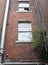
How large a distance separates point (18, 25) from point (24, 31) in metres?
0.72

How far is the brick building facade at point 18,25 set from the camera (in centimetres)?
1738

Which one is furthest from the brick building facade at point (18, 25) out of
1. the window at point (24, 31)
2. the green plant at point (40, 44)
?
the green plant at point (40, 44)

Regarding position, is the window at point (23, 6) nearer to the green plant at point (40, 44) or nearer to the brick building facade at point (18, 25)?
the brick building facade at point (18, 25)

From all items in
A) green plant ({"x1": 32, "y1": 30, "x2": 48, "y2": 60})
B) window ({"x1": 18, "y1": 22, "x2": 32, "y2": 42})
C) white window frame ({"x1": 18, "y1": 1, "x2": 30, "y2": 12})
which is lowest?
green plant ({"x1": 32, "y1": 30, "x2": 48, "y2": 60})

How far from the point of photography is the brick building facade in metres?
17.4

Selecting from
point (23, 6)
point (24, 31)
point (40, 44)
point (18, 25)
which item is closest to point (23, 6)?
point (23, 6)

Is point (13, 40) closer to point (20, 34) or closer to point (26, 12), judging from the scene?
point (20, 34)

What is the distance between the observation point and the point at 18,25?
1900 centimetres

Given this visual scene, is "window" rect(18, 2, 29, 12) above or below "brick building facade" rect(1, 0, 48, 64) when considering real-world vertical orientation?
above

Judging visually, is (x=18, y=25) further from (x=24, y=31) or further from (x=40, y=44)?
(x=40, y=44)

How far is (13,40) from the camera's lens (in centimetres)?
1809

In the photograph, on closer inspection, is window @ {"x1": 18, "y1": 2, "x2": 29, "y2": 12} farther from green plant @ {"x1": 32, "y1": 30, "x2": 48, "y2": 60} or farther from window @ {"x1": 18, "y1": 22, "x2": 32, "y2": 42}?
green plant @ {"x1": 32, "y1": 30, "x2": 48, "y2": 60}

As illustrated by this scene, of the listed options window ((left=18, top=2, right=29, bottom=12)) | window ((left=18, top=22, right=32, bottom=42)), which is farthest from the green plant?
window ((left=18, top=2, right=29, bottom=12))

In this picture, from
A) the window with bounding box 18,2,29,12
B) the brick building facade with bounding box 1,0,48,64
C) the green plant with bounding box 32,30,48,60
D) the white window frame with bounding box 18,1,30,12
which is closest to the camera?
the green plant with bounding box 32,30,48,60
